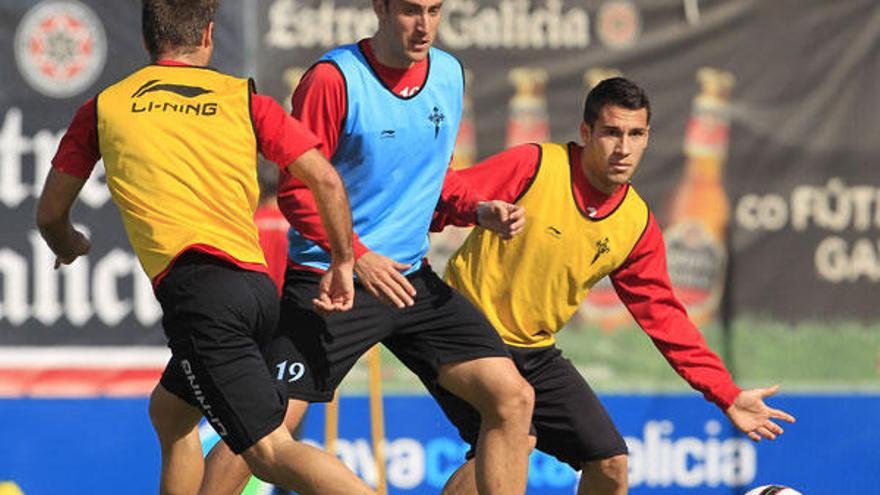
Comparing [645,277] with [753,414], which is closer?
[753,414]

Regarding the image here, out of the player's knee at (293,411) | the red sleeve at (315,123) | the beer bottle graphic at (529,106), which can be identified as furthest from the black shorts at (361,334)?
the beer bottle graphic at (529,106)

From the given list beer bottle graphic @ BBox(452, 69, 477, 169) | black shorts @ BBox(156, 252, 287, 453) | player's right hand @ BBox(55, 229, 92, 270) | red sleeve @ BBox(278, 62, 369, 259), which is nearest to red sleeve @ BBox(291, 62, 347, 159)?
red sleeve @ BBox(278, 62, 369, 259)

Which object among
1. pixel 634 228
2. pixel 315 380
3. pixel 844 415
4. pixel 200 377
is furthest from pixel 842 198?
pixel 200 377

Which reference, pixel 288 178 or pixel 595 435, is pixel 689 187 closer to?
pixel 595 435

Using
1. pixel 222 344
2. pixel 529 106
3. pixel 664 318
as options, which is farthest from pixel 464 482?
pixel 529 106

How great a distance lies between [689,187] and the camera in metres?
8.69

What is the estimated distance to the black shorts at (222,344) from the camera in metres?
5.31

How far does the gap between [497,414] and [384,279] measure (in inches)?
27.3

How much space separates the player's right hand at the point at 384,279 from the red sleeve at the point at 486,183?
59 centimetres

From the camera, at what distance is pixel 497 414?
6.07 meters

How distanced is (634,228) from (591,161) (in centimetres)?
30

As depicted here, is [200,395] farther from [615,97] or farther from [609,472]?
[615,97]

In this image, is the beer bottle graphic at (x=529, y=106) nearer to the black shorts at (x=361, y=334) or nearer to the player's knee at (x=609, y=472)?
the player's knee at (x=609, y=472)

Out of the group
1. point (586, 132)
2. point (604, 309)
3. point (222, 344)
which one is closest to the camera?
point (222, 344)
